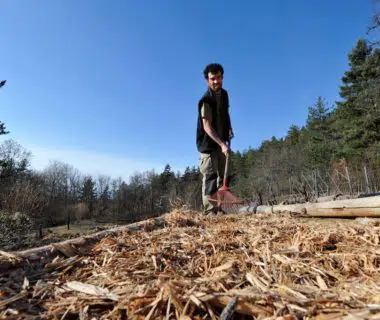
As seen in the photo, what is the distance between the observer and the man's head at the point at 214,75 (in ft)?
13.6

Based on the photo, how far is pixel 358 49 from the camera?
25828mm

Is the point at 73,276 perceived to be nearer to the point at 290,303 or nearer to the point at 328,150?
the point at 290,303

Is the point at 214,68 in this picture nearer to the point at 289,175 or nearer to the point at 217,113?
the point at 217,113

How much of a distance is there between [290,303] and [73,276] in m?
0.97

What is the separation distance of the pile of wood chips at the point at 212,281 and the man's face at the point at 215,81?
9.49 feet

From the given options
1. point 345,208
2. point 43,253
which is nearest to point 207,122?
point 345,208

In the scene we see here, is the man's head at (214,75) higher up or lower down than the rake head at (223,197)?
higher up

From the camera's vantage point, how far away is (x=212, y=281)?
1.08 meters

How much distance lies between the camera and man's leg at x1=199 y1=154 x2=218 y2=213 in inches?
159

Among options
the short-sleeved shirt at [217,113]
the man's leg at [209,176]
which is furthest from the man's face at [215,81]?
the man's leg at [209,176]

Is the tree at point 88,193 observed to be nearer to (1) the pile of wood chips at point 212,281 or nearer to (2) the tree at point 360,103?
(2) the tree at point 360,103

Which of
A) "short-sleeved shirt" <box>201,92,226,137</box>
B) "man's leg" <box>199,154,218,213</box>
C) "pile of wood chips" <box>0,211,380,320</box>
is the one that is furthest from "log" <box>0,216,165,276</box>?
"short-sleeved shirt" <box>201,92,226,137</box>

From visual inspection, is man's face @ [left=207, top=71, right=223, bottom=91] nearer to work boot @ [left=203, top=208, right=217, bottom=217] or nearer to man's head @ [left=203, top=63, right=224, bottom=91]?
man's head @ [left=203, top=63, right=224, bottom=91]

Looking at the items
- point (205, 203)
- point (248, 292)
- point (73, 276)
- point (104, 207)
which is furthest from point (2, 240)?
point (104, 207)
